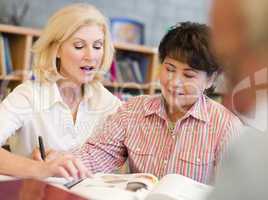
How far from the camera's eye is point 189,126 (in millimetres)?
1495

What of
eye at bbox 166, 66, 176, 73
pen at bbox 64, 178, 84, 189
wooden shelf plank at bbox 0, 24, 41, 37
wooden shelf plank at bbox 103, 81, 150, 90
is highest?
wooden shelf plank at bbox 0, 24, 41, 37

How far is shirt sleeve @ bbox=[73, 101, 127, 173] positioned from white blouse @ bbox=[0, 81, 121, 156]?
224 millimetres

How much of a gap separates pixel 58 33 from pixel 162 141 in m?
0.58

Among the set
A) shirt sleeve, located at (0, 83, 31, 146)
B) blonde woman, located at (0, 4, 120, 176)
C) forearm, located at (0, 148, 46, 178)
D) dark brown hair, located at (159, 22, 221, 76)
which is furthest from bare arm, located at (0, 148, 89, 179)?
dark brown hair, located at (159, 22, 221, 76)

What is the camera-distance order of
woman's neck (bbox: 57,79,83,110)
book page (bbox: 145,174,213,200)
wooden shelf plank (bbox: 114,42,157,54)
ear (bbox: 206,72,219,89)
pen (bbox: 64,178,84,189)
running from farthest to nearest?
wooden shelf plank (bbox: 114,42,157,54) → woman's neck (bbox: 57,79,83,110) → ear (bbox: 206,72,219,89) → pen (bbox: 64,178,84,189) → book page (bbox: 145,174,213,200)

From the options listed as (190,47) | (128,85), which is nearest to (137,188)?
(190,47)

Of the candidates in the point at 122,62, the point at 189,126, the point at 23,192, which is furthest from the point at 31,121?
the point at 122,62

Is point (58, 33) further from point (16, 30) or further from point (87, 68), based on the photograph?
point (16, 30)

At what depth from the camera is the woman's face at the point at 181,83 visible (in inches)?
57.8

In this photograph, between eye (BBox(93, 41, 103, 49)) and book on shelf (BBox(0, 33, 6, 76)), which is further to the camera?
book on shelf (BBox(0, 33, 6, 76))

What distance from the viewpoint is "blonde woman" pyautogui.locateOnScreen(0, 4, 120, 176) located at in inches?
67.9

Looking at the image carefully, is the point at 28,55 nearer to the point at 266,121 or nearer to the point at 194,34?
the point at 194,34

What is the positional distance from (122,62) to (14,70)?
2.92 feet

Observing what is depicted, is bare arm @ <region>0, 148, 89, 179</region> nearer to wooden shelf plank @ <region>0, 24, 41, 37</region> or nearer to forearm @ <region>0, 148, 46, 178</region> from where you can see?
A: forearm @ <region>0, 148, 46, 178</region>
